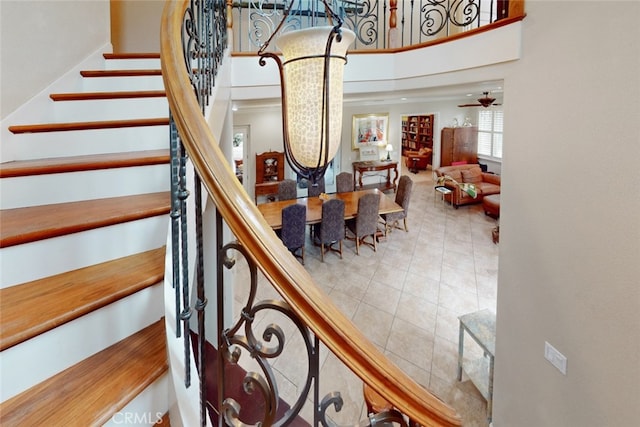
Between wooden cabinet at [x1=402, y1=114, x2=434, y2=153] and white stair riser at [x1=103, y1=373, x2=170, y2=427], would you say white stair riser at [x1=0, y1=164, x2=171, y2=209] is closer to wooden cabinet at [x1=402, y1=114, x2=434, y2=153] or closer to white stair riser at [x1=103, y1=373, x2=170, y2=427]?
white stair riser at [x1=103, y1=373, x2=170, y2=427]

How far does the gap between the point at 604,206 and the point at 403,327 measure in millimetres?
2931

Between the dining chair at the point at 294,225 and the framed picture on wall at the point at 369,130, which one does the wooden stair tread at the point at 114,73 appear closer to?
the dining chair at the point at 294,225

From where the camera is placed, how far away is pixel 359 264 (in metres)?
5.95

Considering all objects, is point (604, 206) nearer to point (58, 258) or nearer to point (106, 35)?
point (58, 258)

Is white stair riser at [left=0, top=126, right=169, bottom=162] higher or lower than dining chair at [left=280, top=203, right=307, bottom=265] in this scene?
higher

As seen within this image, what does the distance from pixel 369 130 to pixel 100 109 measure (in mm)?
8625

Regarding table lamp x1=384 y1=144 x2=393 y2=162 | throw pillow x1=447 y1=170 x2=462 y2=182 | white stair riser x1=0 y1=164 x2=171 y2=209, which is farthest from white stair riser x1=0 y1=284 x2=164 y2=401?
table lamp x1=384 y1=144 x2=393 y2=162

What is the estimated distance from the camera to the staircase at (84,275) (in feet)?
2.93

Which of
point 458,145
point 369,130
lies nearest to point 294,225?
point 369,130

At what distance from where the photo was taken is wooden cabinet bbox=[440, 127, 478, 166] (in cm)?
1129

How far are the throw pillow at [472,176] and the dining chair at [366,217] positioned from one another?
4.52 m

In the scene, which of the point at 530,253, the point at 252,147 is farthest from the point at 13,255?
the point at 252,147

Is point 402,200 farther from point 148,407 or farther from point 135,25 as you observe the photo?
point 148,407

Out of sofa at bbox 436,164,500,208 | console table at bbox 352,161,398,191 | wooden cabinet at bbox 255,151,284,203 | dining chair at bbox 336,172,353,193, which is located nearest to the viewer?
dining chair at bbox 336,172,353,193
